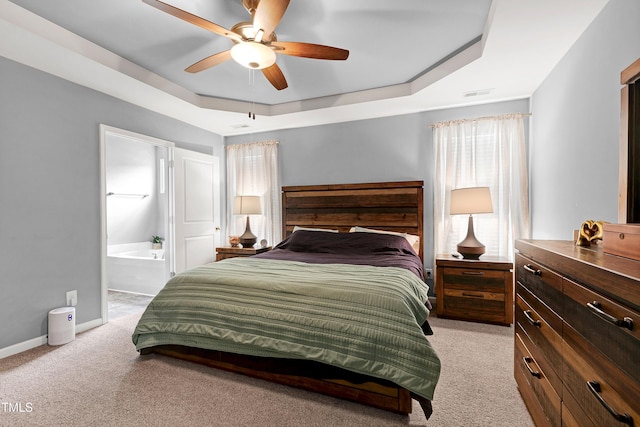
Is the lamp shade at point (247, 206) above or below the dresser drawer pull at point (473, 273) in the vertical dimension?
above

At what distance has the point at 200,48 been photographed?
8.73 feet

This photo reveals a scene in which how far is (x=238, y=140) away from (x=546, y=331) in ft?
15.4

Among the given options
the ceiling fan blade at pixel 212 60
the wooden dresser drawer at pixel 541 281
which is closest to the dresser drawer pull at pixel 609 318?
the wooden dresser drawer at pixel 541 281

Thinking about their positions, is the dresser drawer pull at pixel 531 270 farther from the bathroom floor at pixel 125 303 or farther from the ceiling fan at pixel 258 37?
the bathroom floor at pixel 125 303

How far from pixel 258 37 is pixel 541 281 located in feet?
7.10

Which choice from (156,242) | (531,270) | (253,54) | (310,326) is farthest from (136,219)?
(531,270)

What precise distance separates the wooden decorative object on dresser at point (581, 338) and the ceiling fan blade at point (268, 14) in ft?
6.33

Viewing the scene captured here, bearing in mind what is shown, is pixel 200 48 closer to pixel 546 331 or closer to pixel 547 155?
pixel 546 331

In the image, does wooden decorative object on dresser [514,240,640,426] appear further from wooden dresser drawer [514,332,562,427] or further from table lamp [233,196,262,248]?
table lamp [233,196,262,248]

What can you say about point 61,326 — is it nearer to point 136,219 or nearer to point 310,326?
point 310,326

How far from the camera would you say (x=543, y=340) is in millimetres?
1405

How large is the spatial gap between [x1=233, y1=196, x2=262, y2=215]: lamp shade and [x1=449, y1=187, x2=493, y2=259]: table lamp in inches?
103

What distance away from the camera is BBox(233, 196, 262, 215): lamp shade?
14.2ft

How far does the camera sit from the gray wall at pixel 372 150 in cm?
381
